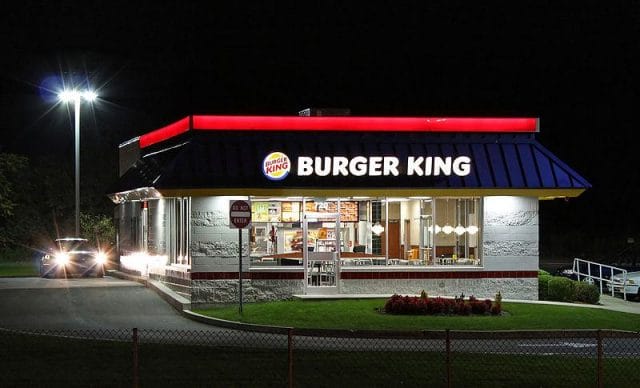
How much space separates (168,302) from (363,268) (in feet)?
17.5

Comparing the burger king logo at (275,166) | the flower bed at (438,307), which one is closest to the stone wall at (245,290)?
the burger king logo at (275,166)

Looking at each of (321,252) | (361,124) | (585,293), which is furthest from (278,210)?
(585,293)

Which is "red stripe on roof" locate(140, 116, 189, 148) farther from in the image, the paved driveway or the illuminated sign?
the paved driveway

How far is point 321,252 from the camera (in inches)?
1147

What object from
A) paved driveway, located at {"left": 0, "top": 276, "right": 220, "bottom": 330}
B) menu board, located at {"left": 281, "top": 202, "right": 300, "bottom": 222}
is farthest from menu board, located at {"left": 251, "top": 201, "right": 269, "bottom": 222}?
paved driveway, located at {"left": 0, "top": 276, "right": 220, "bottom": 330}

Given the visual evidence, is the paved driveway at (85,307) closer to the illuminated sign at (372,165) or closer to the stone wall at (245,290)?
the stone wall at (245,290)

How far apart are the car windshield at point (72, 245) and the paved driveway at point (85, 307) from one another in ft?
8.26

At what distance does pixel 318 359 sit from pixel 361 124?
12985mm

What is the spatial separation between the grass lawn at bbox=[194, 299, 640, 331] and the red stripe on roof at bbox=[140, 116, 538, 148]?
4690mm

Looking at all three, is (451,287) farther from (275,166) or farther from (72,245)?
(72,245)

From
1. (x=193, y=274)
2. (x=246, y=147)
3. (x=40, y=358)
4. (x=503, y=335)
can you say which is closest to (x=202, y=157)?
(x=246, y=147)

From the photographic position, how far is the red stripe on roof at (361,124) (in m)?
28.4

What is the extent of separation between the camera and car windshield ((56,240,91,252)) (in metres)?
40.1

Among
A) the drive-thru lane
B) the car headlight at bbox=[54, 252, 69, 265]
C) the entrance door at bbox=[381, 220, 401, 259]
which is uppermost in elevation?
the entrance door at bbox=[381, 220, 401, 259]
